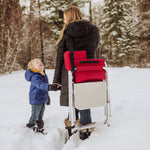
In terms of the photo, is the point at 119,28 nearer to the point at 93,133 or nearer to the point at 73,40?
the point at 73,40

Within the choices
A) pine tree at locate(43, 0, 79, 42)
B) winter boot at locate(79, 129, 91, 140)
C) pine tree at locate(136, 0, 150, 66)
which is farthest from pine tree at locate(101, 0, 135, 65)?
winter boot at locate(79, 129, 91, 140)

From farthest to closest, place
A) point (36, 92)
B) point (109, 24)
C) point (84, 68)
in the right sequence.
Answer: point (109, 24) < point (36, 92) < point (84, 68)

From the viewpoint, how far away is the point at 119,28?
18.6 m

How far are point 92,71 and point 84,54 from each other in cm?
27

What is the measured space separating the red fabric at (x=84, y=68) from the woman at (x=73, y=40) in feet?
0.58

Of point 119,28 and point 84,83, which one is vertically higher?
point 119,28

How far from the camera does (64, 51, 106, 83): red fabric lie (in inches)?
94.8

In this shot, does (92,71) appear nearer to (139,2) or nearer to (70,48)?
(70,48)

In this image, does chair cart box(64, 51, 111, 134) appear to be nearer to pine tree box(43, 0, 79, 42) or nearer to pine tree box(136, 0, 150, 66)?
pine tree box(43, 0, 79, 42)

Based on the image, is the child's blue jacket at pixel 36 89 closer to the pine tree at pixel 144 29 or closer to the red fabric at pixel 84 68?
the red fabric at pixel 84 68

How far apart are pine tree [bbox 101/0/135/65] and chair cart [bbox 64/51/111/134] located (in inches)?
667

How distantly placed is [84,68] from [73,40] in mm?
474

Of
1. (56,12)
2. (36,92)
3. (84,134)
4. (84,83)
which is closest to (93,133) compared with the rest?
(84,134)

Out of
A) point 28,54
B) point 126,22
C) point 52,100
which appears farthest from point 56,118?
point 126,22
